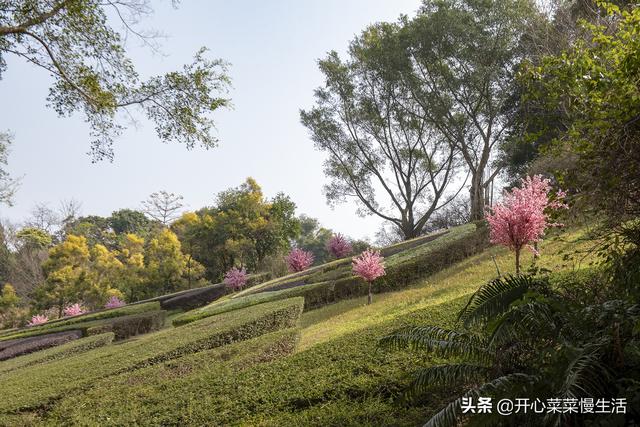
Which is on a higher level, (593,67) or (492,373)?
(593,67)

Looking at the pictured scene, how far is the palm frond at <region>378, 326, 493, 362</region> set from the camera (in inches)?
133

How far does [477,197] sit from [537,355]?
20560mm

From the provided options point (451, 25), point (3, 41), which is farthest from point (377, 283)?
point (451, 25)

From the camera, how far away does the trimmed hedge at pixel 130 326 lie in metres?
13.9

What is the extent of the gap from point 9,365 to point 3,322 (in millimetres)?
19002

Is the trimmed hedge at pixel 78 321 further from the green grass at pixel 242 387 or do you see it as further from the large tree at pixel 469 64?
the large tree at pixel 469 64

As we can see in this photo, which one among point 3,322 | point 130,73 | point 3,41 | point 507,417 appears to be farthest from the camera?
point 3,322

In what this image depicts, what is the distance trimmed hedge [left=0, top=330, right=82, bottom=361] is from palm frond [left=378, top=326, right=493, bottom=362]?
42.6 ft

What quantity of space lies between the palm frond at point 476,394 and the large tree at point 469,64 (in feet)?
60.6

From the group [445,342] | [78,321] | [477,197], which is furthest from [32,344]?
[477,197]

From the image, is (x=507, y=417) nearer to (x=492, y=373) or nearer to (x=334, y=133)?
(x=492, y=373)

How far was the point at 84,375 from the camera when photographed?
6605mm

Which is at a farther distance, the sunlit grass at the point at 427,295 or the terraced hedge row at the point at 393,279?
the terraced hedge row at the point at 393,279

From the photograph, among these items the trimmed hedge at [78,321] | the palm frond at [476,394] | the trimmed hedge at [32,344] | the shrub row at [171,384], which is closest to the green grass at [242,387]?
the shrub row at [171,384]
